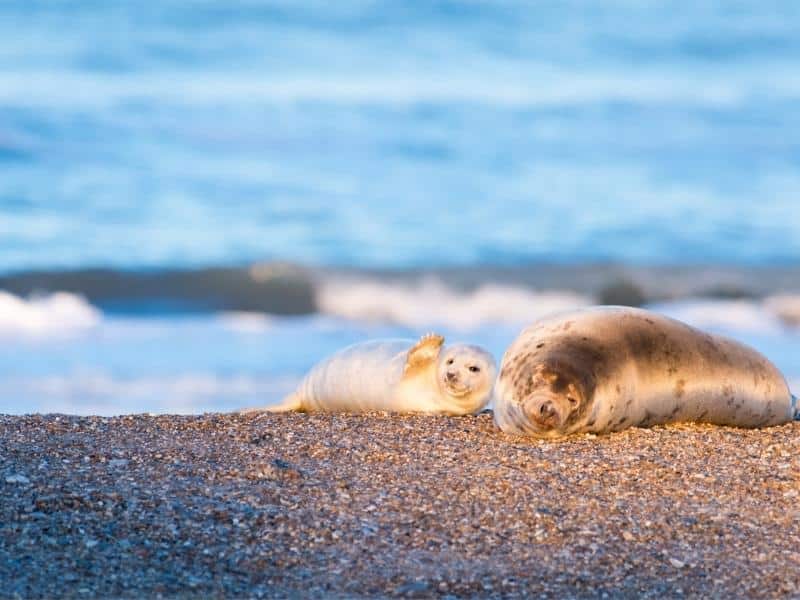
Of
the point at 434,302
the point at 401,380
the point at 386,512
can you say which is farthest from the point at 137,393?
the point at 434,302

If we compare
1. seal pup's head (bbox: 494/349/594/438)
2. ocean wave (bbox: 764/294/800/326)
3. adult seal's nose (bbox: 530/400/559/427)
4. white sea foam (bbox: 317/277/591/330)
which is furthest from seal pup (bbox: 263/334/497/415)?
ocean wave (bbox: 764/294/800/326)

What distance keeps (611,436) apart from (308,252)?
1255 centimetres

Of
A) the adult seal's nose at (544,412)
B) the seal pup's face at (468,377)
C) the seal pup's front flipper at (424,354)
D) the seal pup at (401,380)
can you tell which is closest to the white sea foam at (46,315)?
the seal pup at (401,380)

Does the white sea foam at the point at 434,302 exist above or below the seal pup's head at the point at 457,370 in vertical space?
below

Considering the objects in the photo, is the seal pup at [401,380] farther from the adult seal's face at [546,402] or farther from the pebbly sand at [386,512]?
the adult seal's face at [546,402]

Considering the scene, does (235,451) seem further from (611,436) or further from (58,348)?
(58,348)

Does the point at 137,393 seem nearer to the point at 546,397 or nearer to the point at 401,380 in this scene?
the point at 401,380

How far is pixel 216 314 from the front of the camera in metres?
14.8

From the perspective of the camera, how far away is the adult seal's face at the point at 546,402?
5.05 meters

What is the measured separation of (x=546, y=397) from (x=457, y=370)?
908 mm

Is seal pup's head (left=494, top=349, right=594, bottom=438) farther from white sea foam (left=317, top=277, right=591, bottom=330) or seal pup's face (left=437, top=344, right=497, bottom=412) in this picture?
white sea foam (left=317, top=277, right=591, bottom=330)

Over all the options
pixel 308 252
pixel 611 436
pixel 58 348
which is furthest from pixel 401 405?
pixel 308 252

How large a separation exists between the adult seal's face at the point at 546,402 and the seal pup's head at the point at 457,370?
26.1 inches

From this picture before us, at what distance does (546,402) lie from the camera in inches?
199
